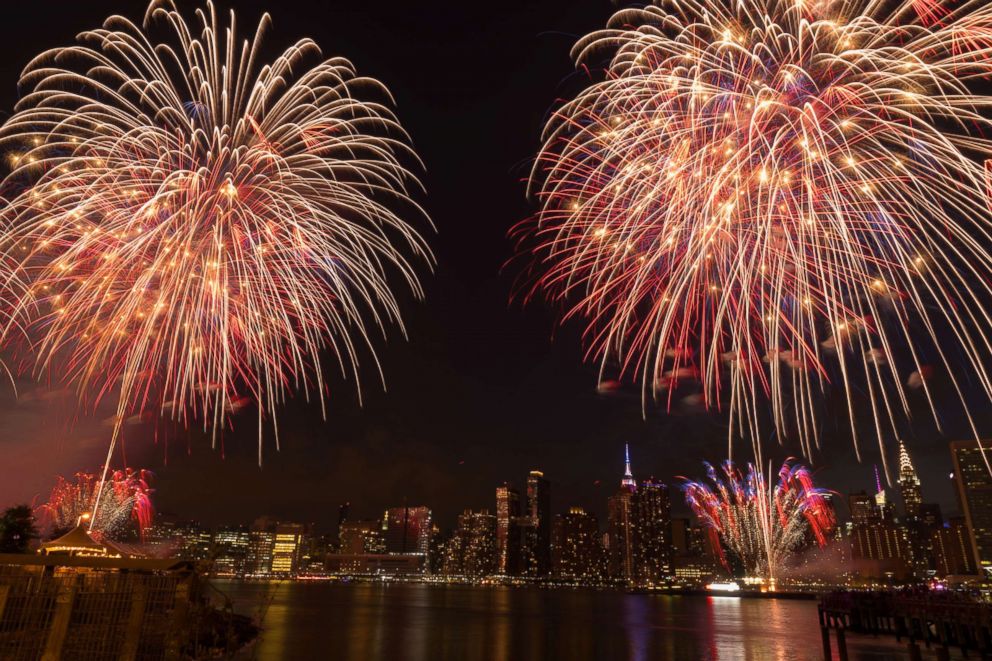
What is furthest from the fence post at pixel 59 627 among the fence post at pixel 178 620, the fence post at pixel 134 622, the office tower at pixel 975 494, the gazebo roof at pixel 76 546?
the office tower at pixel 975 494

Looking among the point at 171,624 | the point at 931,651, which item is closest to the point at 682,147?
the point at 171,624

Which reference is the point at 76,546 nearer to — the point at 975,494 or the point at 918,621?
the point at 918,621

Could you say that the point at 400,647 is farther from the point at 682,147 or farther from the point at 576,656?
the point at 682,147

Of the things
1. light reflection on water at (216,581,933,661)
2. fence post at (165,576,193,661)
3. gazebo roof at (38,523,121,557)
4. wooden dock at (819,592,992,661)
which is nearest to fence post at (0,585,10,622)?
fence post at (165,576,193,661)

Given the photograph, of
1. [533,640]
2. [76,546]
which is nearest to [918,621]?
[533,640]

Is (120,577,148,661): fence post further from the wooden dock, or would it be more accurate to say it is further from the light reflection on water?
the wooden dock

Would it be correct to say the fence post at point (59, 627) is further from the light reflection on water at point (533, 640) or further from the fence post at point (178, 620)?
the light reflection on water at point (533, 640)
